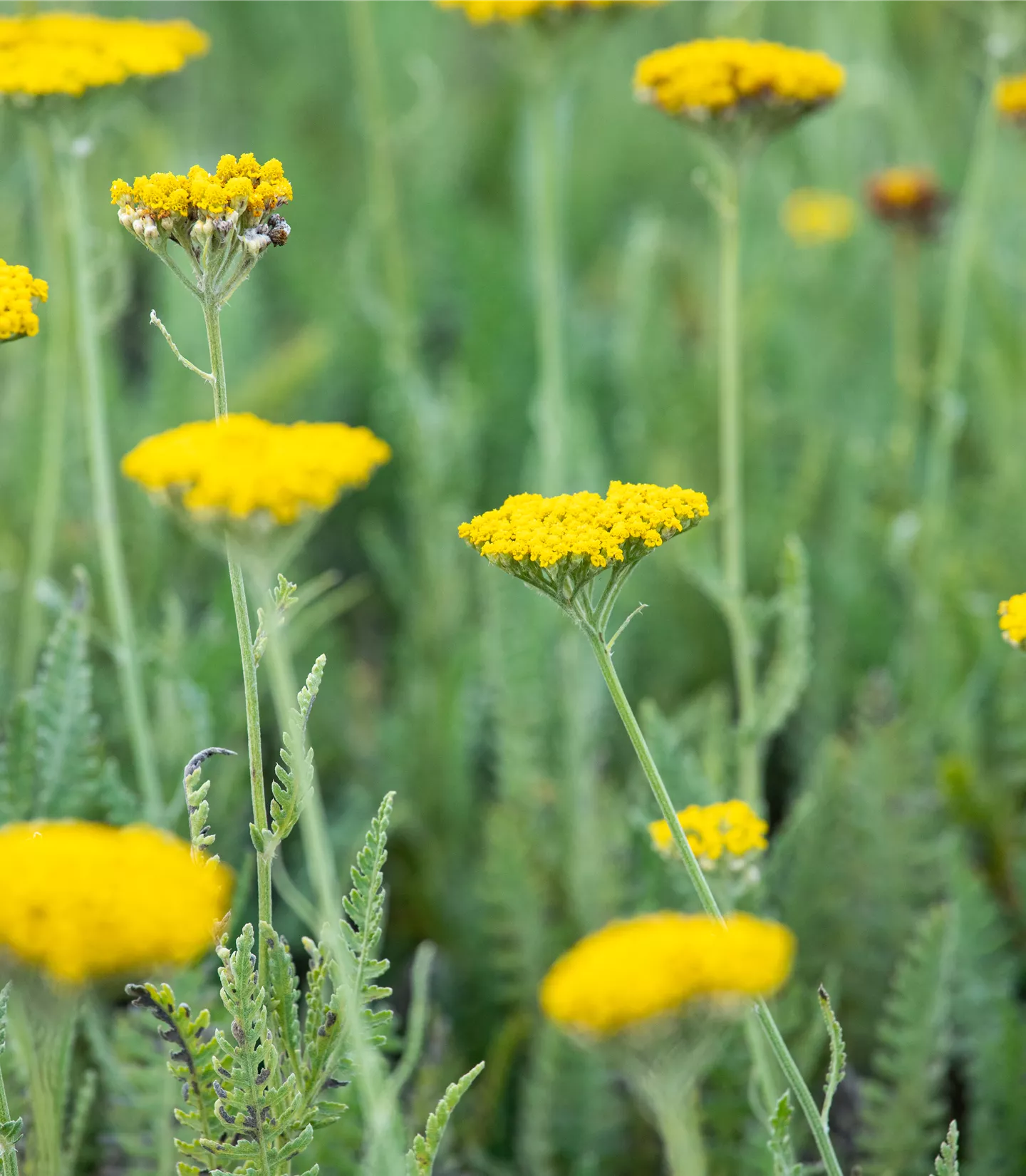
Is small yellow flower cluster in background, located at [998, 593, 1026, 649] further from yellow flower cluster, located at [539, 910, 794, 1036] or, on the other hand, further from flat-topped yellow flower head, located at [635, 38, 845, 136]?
flat-topped yellow flower head, located at [635, 38, 845, 136]

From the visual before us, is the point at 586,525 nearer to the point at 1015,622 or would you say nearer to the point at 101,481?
the point at 1015,622

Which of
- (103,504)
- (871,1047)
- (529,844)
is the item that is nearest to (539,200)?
(103,504)

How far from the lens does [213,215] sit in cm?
87

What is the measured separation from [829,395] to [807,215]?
1.70ft

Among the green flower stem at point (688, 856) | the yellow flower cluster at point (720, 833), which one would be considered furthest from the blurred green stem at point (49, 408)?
the green flower stem at point (688, 856)

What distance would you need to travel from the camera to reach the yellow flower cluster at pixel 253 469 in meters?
0.71

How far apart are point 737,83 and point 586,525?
68 centimetres

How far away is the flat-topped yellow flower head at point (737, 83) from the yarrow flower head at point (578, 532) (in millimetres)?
610

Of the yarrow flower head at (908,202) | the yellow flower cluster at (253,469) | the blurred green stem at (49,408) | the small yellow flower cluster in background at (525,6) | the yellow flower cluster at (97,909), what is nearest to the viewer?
the yellow flower cluster at (97,909)

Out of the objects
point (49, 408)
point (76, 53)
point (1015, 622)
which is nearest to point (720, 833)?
point (1015, 622)

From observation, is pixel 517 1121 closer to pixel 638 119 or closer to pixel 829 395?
pixel 829 395

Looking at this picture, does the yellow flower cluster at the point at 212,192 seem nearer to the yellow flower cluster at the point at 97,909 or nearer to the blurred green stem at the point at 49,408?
the yellow flower cluster at the point at 97,909

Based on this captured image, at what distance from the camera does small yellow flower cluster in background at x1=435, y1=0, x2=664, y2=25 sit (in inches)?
62.2

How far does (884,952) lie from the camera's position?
160 centimetres
